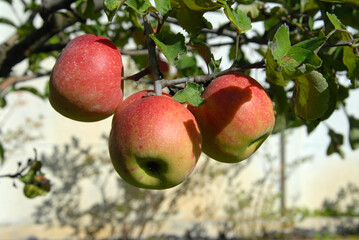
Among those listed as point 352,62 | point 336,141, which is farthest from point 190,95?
point 336,141

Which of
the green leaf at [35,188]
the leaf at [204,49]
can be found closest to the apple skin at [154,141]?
the leaf at [204,49]

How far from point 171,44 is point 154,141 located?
211 mm

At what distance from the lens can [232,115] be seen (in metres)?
0.78

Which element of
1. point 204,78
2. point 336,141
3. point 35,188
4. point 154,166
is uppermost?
point 204,78

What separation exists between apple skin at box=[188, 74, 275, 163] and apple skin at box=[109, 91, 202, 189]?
1.9 inches

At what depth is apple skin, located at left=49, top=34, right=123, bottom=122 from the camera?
784 mm

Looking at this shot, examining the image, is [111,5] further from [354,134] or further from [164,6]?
[354,134]

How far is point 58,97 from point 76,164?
3.13 meters

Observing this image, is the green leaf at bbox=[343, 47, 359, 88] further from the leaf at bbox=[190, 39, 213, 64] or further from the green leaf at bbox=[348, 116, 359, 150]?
the green leaf at bbox=[348, 116, 359, 150]

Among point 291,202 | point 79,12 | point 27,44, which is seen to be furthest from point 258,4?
point 291,202

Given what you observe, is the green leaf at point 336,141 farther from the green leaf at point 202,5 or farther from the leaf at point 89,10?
the leaf at point 89,10

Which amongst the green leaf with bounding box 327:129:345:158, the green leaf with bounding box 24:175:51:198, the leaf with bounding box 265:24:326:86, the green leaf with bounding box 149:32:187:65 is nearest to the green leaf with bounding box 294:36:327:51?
the leaf with bounding box 265:24:326:86

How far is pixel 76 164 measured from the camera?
12.4ft

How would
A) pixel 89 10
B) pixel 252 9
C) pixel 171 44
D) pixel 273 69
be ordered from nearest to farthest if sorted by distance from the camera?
pixel 273 69 < pixel 171 44 < pixel 252 9 < pixel 89 10
